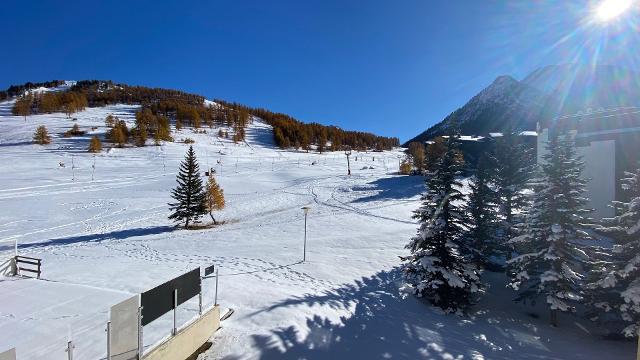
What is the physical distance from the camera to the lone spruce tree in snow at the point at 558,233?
14953mm

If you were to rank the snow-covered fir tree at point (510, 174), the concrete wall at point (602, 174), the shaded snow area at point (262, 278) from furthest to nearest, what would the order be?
the concrete wall at point (602, 174) < the snow-covered fir tree at point (510, 174) < the shaded snow area at point (262, 278)

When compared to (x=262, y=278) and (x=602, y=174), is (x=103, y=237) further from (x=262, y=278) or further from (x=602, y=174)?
(x=602, y=174)

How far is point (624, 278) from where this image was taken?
43.8 ft

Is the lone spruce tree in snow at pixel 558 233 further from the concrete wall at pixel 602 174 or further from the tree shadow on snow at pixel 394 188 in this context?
the tree shadow on snow at pixel 394 188

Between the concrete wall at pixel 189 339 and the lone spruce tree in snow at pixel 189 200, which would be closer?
the concrete wall at pixel 189 339

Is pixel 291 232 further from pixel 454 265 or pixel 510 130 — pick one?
pixel 510 130

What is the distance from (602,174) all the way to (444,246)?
2078 cm

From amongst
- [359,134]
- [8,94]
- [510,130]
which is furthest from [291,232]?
[8,94]

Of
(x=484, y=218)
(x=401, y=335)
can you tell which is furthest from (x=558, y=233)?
(x=401, y=335)

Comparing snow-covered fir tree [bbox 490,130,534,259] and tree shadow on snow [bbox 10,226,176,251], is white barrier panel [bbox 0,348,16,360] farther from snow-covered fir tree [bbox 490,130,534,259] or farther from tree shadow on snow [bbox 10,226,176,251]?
tree shadow on snow [bbox 10,226,176,251]

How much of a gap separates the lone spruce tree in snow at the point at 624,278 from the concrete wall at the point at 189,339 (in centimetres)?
1369

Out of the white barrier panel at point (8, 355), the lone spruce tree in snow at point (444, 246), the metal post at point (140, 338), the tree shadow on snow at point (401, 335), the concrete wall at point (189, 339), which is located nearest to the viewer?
the white barrier panel at point (8, 355)

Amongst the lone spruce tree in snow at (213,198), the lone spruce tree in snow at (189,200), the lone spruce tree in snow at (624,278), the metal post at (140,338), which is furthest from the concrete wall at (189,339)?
the lone spruce tree in snow at (213,198)

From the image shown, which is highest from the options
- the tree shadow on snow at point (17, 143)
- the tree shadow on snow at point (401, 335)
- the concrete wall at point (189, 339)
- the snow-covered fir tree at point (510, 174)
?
the tree shadow on snow at point (17, 143)
